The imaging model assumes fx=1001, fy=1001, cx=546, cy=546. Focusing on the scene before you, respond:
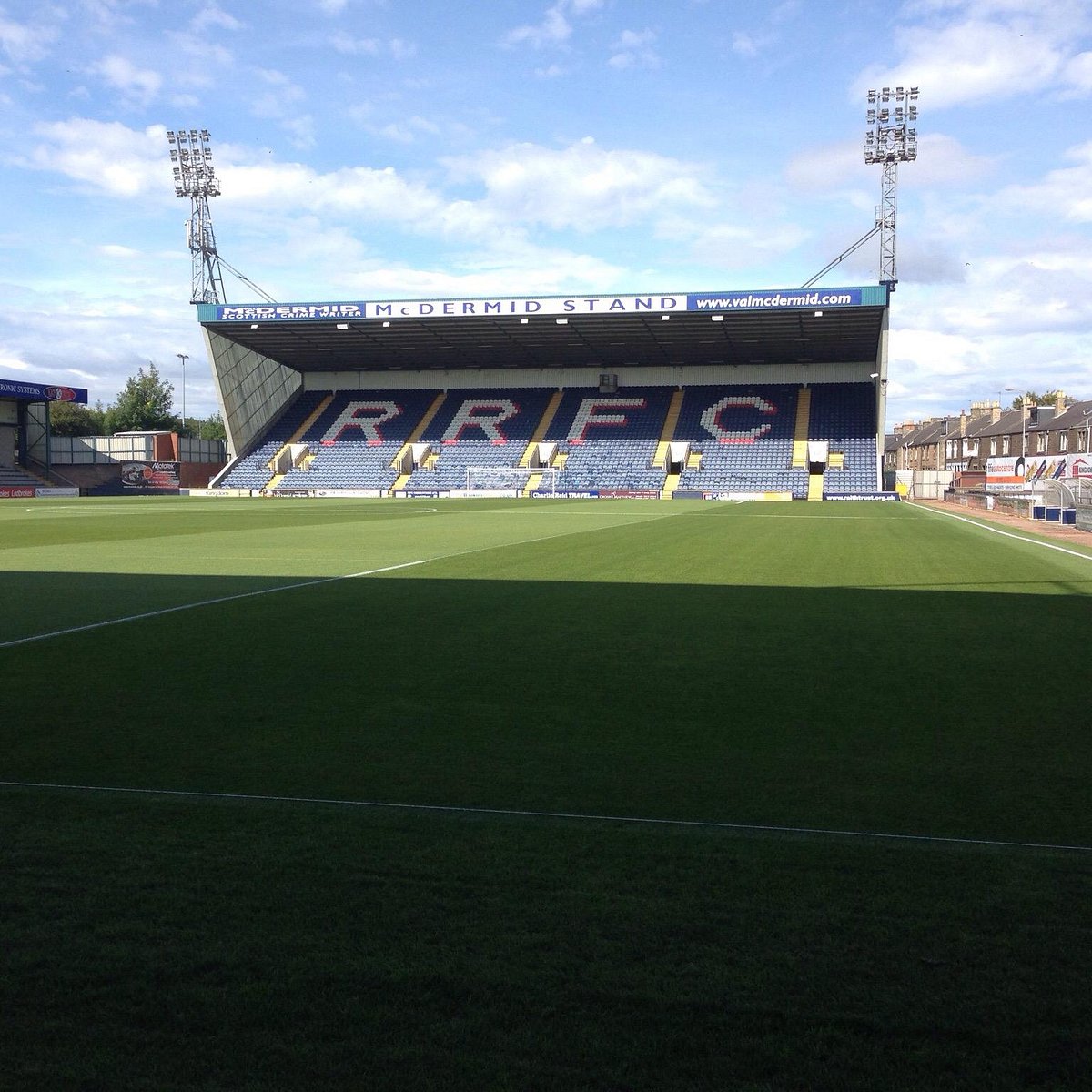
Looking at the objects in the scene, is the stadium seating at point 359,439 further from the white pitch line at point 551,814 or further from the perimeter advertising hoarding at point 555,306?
the white pitch line at point 551,814

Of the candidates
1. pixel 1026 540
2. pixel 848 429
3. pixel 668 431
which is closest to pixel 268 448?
pixel 668 431

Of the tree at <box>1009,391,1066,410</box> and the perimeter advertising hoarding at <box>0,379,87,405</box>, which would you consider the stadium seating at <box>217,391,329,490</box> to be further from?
the tree at <box>1009,391,1066,410</box>

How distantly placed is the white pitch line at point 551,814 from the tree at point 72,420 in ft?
305

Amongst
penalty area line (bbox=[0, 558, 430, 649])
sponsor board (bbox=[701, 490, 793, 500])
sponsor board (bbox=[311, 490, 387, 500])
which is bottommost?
sponsor board (bbox=[311, 490, 387, 500])

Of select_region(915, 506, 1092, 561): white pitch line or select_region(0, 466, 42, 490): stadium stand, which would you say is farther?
select_region(0, 466, 42, 490): stadium stand

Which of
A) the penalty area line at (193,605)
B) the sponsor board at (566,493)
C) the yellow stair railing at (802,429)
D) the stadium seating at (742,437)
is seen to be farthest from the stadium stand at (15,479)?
the penalty area line at (193,605)

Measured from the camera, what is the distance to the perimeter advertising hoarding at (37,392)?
58719 millimetres

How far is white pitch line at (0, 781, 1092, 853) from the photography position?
413 cm

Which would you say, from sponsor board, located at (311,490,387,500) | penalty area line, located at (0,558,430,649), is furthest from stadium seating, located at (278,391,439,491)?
penalty area line, located at (0,558,430,649)

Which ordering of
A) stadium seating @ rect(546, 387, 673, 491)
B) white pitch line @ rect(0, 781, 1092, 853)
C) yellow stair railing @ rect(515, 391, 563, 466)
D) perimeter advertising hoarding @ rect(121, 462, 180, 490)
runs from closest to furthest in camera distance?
white pitch line @ rect(0, 781, 1092, 853)
stadium seating @ rect(546, 387, 673, 491)
yellow stair railing @ rect(515, 391, 563, 466)
perimeter advertising hoarding @ rect(121, 462, 180, 490)

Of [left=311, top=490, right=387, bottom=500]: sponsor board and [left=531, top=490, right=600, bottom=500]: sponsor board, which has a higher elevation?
[left=531, top=490, right=600, bottom=500]: sponsor board

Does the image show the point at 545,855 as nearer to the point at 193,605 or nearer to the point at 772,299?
the point at 193,605

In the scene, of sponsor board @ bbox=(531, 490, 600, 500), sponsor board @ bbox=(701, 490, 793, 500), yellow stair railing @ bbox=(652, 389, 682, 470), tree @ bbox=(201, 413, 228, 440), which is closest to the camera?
sponsor board @ bbox=(701, 490, 793, 500)

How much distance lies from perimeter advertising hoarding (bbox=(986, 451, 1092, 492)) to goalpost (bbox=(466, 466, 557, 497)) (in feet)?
82.0
